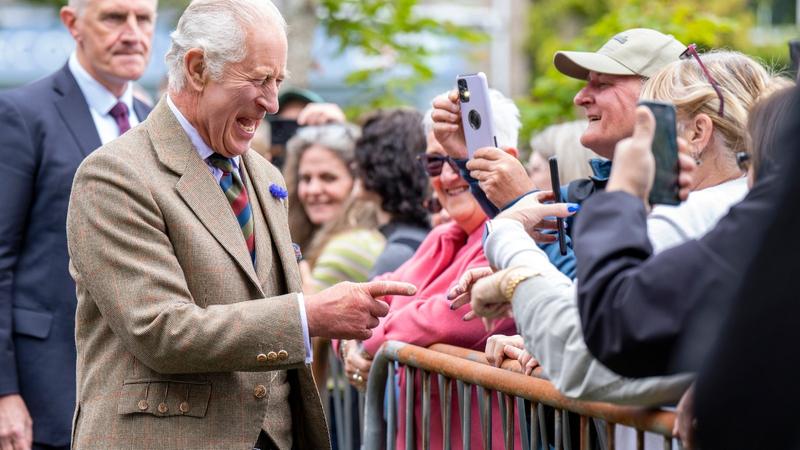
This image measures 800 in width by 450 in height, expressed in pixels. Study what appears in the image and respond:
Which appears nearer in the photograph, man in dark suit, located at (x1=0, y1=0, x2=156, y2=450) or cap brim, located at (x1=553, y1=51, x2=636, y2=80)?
cap brim, located at (x1=553, y1=51, x2=636, y2=80)

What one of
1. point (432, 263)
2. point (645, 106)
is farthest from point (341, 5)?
point (645, 106)

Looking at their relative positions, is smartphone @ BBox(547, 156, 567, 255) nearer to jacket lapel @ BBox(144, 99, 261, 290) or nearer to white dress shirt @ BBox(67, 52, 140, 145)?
jacket lapel @ BBox(144, 99, 261, 290)

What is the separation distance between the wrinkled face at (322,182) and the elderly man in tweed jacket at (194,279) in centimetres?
285

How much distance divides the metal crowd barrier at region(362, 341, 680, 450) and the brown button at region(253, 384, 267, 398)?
1.60 feet

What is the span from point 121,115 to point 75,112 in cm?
29

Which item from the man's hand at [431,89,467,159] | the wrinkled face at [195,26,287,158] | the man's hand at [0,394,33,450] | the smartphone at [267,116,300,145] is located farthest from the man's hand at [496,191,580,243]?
the smartphone at [267,116,300,145]

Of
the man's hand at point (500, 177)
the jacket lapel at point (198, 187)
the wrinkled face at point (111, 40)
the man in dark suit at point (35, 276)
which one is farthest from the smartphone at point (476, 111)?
the wrinkled face at point (111, 40)

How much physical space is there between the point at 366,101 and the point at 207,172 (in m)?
7.33

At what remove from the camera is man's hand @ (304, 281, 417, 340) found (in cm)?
303

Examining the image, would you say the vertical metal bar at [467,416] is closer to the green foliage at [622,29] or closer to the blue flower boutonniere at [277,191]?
the blue flower boutonniere at [277,191]

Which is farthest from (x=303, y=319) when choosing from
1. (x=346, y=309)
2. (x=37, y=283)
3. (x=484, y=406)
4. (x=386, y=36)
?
Result: (x=386, y=36)

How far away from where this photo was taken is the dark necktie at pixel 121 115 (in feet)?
15.9

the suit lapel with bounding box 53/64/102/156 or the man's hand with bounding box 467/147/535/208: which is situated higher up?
the suit lapel with bounding box 53/64/102/156

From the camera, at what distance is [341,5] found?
32.2 ft
